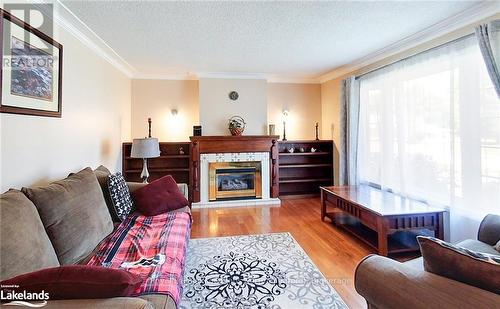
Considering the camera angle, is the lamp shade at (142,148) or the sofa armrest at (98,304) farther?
the lamp shade at (142,148)

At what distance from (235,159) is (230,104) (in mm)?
1104

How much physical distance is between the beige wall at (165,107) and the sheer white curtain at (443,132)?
3380 mm

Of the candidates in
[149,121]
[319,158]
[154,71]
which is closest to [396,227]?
[319,158]

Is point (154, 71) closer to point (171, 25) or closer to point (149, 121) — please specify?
point (149, 121)

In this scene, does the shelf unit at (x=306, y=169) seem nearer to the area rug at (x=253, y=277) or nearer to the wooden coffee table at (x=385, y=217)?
the wooden coffee table at (x=385, y=217)

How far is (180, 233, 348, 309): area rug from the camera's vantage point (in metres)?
1.91

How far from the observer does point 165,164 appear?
4.97 meters

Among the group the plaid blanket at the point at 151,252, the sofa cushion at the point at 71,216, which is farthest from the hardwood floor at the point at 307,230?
the sofa cushion at the point at 71,216

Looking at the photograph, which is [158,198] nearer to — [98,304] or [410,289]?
[98,304]

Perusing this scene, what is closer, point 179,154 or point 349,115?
point 349,115

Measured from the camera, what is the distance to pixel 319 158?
18.0 feet

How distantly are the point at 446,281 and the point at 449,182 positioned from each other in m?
2.20

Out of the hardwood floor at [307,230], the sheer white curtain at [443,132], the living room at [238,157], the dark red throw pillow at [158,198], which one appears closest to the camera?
the living room at [238,157]

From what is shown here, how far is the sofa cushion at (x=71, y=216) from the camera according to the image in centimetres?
157
